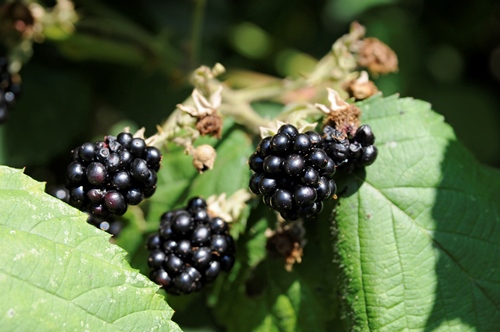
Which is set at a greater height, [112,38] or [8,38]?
[112,38]

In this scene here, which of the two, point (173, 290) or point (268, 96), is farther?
point (268, 96)

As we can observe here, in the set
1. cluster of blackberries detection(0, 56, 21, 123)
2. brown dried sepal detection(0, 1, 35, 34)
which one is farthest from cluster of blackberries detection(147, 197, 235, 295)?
brown dried sepal detection(0, 1, 35, 34)

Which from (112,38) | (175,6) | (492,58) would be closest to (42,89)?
(112,38)

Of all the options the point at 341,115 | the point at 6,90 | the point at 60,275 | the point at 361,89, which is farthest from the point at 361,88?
the point at 6,90

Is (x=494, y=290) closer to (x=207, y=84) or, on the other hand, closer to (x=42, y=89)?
(x=207, y=84)

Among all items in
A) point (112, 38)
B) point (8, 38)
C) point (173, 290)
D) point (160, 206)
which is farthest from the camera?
point (112, 38)

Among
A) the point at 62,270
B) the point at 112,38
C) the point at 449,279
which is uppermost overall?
the point at 112,38

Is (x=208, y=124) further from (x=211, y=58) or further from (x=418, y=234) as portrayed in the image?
(x=211, y=58)
